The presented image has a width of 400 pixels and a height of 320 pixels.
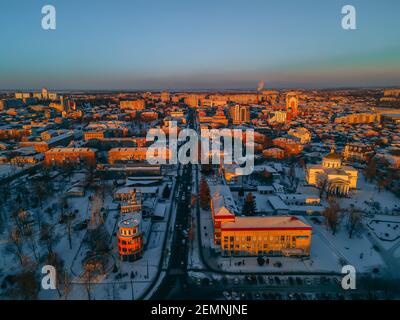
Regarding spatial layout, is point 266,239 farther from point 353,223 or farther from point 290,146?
point 290,146

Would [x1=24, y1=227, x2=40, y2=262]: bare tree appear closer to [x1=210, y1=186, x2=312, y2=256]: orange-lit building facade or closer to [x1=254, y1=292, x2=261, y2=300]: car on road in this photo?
[x1=210, y1=186, x2=312, y2=256]: orange-lit building facade

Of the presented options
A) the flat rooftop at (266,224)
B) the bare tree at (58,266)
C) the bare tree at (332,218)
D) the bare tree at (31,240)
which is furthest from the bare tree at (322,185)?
the bare tree at (31,240)

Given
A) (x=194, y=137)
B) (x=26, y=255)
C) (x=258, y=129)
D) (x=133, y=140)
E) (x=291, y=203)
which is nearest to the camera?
(x=26, y=255)

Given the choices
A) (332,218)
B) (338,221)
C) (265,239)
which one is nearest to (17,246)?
(265,239)

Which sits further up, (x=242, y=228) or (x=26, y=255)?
(x=242, y=228)

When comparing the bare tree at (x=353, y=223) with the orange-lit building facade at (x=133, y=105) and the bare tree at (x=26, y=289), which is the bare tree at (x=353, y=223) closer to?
the bare tree at (x=26, y=289)

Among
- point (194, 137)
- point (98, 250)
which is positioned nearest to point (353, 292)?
point (98, 250)

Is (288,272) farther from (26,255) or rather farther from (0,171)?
(0,171)

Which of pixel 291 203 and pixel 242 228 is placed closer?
pixel 242 228
